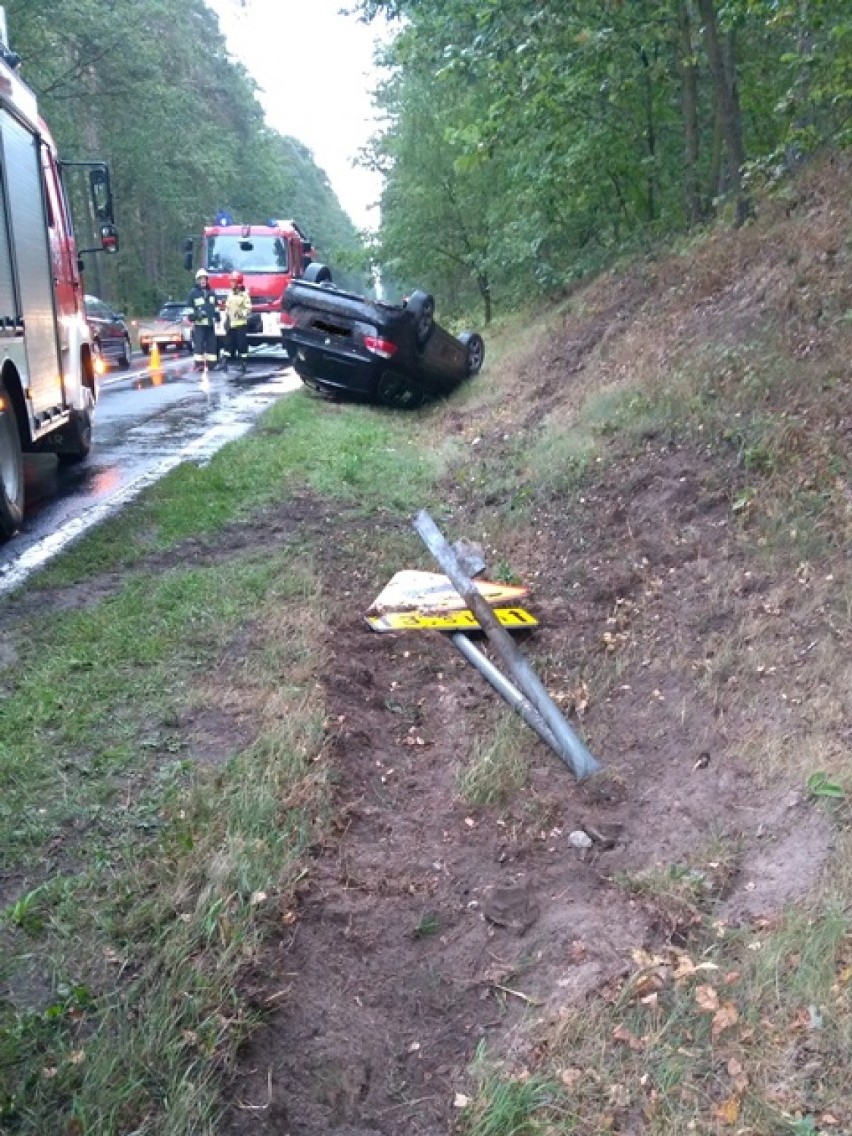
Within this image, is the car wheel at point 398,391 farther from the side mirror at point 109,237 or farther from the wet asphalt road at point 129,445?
the side mirror at point 109,237

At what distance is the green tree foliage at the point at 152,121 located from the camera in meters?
25.0

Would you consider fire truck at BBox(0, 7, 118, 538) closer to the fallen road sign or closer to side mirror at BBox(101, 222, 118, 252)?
side mirror at BBox(101, 222, 118, 252)

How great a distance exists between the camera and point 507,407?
436 inches

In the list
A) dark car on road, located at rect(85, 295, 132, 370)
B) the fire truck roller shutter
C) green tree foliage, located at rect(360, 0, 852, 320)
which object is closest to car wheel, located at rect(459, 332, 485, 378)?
green tree foliage, located at rect(360, 0, 852, 320)

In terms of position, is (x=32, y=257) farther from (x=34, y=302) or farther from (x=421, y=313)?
(x=421, y=313)

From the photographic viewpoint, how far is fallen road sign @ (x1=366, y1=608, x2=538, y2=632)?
17.6 ft

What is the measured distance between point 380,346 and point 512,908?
9.87 meters

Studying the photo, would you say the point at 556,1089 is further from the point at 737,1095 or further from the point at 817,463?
the point at 817,463

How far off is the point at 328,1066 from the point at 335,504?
5.34 m

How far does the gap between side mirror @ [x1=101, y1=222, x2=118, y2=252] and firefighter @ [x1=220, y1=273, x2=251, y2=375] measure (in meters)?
7.73

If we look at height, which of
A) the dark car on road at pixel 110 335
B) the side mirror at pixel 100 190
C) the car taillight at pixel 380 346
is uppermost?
the side mirror at pixel 100 190

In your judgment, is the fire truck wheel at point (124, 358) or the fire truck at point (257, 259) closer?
the fire truck at point (257, 259)

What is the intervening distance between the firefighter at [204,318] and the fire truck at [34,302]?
27.8 ft

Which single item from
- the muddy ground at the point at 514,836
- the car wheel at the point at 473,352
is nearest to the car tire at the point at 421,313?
the car wheel at the point at 473,352
